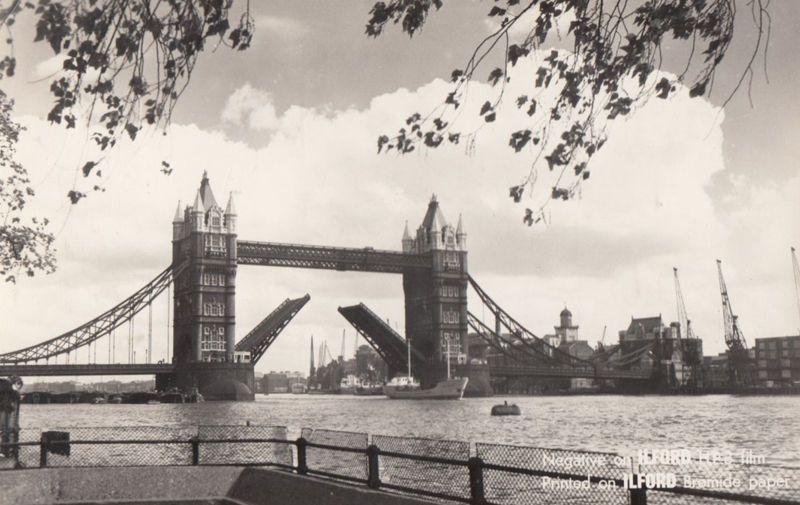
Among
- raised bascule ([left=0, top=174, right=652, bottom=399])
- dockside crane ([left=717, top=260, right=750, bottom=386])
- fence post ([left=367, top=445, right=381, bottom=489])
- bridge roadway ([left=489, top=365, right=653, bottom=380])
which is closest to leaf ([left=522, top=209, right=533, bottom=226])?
fence post ([left=367, top=445, right=381, bottom=489])

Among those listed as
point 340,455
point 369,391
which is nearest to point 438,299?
point 369,391

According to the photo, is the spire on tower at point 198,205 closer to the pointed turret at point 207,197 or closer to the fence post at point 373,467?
the pointed turret at point 207,197

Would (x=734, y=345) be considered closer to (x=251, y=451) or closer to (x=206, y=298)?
(x=206, y=298)

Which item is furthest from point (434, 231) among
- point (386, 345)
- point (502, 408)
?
point (502, 408)

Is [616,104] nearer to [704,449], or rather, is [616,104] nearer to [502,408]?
[704,449]

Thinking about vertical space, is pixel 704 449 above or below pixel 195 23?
below

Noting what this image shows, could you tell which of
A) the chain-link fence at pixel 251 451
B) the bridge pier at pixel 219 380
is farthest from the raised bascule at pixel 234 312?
the chain-link fence at pixel 251 451
